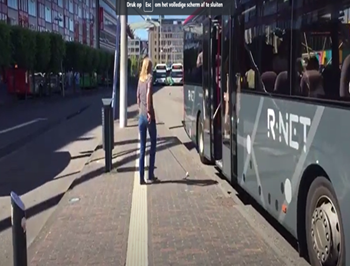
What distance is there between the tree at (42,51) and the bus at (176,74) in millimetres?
34634

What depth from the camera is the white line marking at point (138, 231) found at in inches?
235

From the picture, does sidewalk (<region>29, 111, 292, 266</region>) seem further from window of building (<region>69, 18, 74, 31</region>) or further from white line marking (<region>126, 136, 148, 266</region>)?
window of building (<region>69, 18, 74, 31</region>)

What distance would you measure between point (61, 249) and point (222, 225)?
2.05 m

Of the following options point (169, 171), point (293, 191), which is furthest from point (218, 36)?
point (293, 191)

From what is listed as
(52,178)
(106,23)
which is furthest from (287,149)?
(106,23)

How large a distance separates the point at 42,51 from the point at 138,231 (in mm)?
42512

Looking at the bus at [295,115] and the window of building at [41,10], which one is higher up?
the window of building at [41,10]

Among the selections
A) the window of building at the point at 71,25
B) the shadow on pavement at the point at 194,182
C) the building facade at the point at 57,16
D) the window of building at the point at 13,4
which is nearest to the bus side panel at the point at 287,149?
the shadow on pavement at the point at 194,182

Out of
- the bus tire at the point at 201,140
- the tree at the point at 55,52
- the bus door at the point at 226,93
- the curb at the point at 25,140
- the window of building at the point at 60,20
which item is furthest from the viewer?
the window of building at the point at 60,20

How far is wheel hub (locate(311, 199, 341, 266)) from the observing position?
194 inches

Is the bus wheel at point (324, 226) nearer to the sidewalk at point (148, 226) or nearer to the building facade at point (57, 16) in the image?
the sidewalk at point (148, 226)

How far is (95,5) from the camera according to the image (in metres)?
122

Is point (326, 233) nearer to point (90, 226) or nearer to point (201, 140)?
point (90, 226)

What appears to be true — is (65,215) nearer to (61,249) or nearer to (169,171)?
(61,249)
